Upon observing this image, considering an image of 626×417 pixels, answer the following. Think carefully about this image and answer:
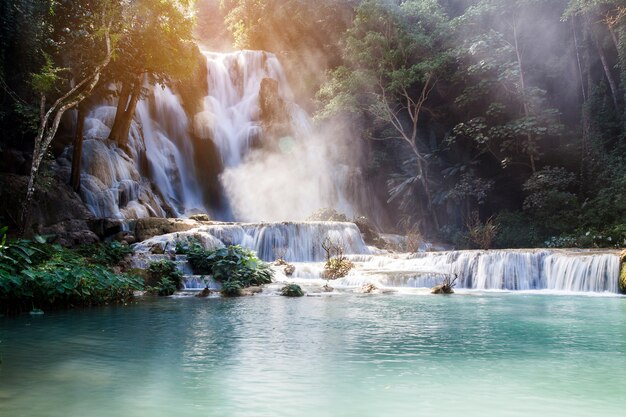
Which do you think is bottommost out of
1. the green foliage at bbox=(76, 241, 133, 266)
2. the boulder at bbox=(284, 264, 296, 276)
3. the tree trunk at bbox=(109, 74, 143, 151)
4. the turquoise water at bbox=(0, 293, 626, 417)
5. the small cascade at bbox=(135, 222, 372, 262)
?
the turquoise water at bbox=(0, 293, 626, 417)

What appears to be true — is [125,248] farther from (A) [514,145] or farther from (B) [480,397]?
(A) [514,145]

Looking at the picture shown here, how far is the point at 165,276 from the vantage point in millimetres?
13031

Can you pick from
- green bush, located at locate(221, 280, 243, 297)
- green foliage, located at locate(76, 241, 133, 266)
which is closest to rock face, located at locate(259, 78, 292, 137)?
green foliage, located at locate(76, 241, 133, 266)

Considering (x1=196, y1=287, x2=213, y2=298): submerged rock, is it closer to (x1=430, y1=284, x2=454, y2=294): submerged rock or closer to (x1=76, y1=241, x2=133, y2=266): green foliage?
(x1=76, y1=241, x2=133, y2=266): green foliage

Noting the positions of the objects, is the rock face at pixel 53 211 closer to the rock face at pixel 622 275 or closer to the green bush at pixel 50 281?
the green bush at pixel 50 281

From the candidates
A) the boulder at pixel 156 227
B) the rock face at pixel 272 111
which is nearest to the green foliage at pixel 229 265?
the boulder at pixel 156 227

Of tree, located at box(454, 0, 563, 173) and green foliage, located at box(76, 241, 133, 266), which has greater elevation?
tree, located at box(454, 0, 563, 173)

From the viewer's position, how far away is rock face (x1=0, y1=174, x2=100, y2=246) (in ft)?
51.5

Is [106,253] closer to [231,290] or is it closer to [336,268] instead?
[231,290]

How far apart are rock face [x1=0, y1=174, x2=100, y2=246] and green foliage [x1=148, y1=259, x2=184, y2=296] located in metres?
3.54

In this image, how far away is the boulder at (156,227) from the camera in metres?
17.0

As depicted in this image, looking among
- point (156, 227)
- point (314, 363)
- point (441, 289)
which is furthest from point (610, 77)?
point (314, 363)

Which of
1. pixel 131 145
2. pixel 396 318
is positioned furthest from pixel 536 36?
pixel 396 318

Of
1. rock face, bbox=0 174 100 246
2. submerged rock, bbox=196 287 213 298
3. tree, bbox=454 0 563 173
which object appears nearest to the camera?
submerged rock, bbox=196 287 213 298
